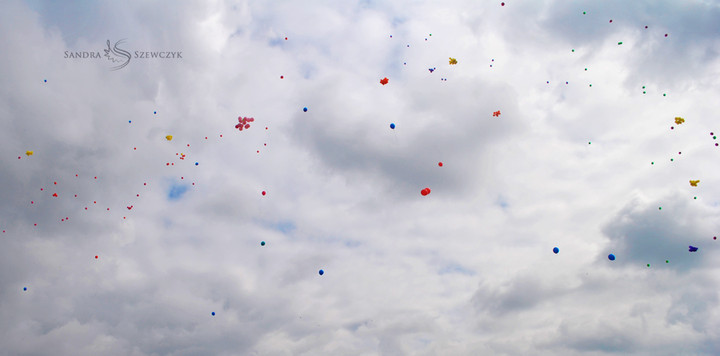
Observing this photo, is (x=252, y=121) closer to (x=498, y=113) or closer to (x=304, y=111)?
(x=304, y=111)

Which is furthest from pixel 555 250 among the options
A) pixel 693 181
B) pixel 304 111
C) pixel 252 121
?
pixel 252 121

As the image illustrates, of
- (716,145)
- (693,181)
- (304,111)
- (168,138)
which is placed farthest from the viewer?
(168,138)

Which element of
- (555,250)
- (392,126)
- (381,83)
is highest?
(381,83)

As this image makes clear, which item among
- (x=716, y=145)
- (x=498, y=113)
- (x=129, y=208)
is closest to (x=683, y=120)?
(x=716, y=145)

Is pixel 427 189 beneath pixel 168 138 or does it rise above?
beneath

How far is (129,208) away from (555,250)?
41.4 metres

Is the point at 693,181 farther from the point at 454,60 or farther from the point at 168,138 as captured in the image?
the point at 168,138

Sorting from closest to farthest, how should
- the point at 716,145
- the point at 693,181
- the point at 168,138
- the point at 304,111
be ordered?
the point at 716,145 < the point at 693,181 < the point at 304,111 < the point at 168,138

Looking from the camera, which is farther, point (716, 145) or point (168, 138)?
point (168, 138)

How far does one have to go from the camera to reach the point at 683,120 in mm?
33062

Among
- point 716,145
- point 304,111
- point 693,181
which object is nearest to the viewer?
point 716,145

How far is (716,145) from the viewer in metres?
31.3

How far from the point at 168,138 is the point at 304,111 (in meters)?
14.6

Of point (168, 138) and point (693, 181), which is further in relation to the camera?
point (168, 138)
